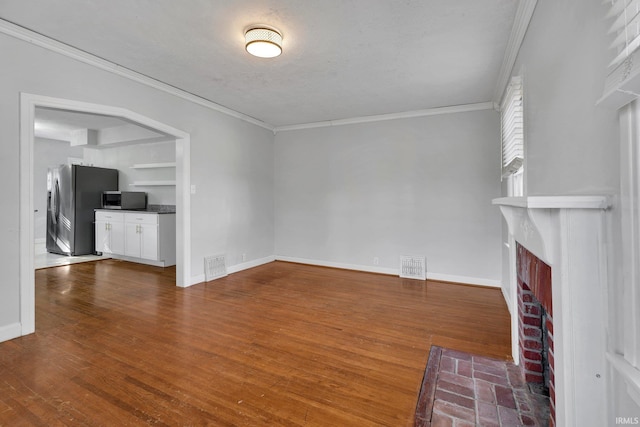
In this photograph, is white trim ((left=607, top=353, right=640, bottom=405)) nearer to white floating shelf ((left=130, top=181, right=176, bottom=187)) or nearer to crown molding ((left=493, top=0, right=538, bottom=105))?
crown molding ((left=493, top=0, right=538, bottom=105))

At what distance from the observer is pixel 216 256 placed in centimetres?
448

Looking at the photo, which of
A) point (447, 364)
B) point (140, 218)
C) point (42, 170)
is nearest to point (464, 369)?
point (447, 364)

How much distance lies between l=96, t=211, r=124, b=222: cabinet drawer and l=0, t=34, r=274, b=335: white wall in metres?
2.45

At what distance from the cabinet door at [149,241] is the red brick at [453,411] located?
499 cm

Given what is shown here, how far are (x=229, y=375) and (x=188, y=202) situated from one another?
267 centimetres

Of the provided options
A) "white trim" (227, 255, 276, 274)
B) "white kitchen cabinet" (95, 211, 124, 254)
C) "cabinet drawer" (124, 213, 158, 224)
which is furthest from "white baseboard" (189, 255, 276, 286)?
"white kitchen cabinet" (95, 211, 124, 254)

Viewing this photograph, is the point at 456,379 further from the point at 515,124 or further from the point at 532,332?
the point at 515,124

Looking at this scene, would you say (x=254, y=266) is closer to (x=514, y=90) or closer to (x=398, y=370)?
(x=398, y=370)

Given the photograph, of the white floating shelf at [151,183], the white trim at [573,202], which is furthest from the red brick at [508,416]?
the white floating shelf at [151,183]

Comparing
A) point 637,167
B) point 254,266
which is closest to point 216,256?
point 254,266

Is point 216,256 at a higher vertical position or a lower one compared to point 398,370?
higher

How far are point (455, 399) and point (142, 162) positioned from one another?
22.6 ft

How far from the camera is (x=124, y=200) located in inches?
228

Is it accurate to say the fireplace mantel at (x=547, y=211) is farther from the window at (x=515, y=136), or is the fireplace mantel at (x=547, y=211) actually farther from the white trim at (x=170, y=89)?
the white trim at (x=170, y=89)
